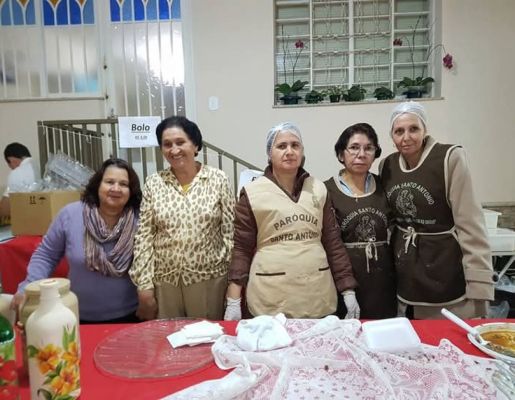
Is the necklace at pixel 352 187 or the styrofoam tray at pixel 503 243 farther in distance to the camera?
the styrofoam tray at pixel 503 243

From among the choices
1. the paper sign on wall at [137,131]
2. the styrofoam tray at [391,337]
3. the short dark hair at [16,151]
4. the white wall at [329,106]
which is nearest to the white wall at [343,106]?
the white wall at [329,106]

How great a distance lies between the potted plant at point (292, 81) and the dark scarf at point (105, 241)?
273 cm

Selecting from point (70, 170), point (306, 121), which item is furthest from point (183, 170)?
point (306, 121)

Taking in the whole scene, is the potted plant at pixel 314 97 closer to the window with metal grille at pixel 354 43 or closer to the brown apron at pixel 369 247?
the window with metal grille at pixel 354 43

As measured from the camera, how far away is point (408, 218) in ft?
5.17

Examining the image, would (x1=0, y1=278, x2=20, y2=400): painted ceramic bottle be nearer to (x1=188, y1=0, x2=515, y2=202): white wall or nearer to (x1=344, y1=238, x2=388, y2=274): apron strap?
(x1=344, y1=238, x2=388, y2=274): apron strap

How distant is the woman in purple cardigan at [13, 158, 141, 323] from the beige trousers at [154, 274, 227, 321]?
14cm

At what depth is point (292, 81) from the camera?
4.17 metres

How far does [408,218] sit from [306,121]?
2.57 metres

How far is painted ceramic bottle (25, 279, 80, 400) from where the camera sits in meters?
0.66

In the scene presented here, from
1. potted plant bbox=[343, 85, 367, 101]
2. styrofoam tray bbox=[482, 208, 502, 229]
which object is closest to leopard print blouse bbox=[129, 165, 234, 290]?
styrofoam tray bbox=[482, 208, 502, 229]

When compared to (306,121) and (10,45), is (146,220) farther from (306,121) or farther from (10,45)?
(10,45)

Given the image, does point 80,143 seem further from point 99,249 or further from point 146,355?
point 146,355

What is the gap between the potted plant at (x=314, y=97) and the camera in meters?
3.94
